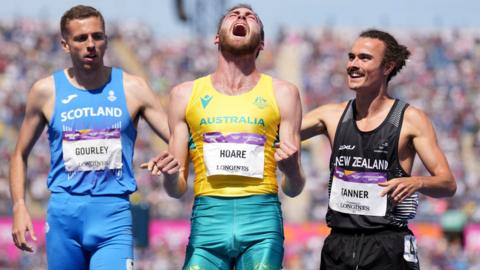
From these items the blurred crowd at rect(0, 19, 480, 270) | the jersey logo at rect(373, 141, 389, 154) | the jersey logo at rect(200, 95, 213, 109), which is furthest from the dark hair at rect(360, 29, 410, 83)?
the blurred crowd at rect(0, 19, 480, 270)

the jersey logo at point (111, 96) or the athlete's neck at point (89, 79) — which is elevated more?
the athlete's neck at point (89, 79)

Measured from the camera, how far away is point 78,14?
6695 mm

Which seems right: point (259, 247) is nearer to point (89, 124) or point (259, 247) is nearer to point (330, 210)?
point (330, 210)

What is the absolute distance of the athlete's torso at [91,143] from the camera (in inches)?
257

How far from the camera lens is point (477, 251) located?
76.5ft

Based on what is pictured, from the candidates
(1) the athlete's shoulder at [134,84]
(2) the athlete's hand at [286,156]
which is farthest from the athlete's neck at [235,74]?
(1) the athlete's shoulder at [134,84]

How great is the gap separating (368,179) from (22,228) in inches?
88.9

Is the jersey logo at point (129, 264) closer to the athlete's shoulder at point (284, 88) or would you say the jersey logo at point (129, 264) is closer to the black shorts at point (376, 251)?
the black shorts at point (376, 251)

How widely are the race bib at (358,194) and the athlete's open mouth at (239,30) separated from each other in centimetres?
108

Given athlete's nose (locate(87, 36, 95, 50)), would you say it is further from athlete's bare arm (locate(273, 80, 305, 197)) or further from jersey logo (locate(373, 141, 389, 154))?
jersey logo (locate(373, 141, 389, 154))

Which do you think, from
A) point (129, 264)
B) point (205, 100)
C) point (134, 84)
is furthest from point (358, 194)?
point (134, 84)

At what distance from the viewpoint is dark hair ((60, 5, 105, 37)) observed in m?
6.69

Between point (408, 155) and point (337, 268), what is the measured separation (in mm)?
848

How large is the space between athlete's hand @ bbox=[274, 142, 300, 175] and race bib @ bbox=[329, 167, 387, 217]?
1.66ft
